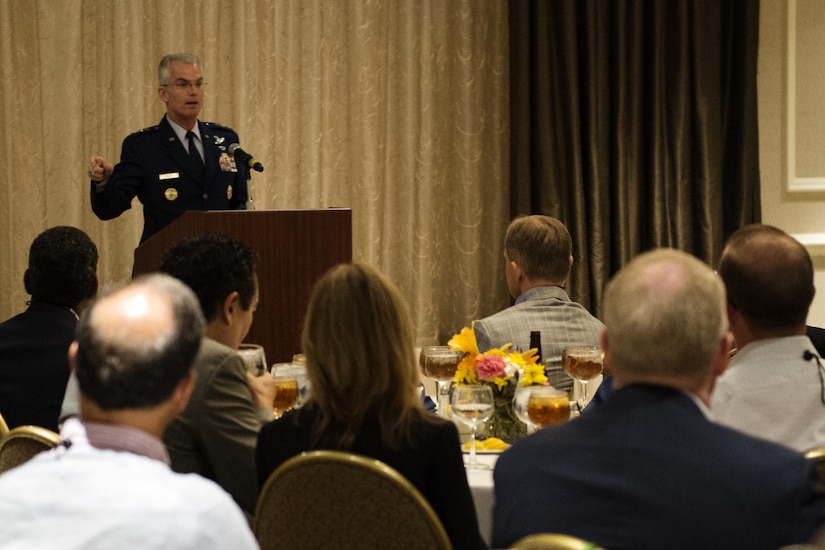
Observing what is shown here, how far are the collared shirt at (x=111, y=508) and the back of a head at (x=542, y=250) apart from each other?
229 cm

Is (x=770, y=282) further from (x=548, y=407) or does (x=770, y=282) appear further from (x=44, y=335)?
(x=44, y=335)

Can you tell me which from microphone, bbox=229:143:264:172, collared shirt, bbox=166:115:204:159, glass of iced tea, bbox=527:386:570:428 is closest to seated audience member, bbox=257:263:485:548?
glass of iced tea, bbox=527:386:570:428

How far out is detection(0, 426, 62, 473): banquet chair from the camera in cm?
208

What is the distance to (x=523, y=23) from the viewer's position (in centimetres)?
594

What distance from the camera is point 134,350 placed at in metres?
1.40

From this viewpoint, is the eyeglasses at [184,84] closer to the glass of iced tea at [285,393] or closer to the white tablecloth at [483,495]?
the glass of iced tea at [285,393]

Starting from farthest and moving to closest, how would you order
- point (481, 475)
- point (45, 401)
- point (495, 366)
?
point (45, 401) → point (495, 366) → point (481, 475)

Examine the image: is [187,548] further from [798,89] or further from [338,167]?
[798,89]

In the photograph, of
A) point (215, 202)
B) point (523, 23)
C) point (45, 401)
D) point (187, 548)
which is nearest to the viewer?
point (187, 548)

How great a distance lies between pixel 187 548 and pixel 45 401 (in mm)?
1891

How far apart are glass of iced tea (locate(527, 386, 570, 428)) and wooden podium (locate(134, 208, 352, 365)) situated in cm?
154

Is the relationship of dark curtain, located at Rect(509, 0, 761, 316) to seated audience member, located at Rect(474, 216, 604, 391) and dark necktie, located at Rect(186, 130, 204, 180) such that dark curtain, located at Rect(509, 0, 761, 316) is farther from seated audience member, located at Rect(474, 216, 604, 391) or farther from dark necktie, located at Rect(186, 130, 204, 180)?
seated audience member, located at Rect(474, 216, 604, 391)

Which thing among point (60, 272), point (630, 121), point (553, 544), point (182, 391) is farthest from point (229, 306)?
point (630, 121)

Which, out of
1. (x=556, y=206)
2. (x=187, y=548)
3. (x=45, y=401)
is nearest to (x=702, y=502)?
(x=187, y=548)
